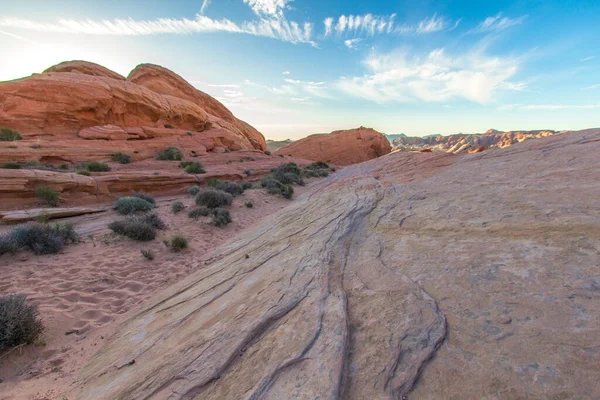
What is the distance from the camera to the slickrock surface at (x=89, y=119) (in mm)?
17297

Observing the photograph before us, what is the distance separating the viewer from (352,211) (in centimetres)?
499

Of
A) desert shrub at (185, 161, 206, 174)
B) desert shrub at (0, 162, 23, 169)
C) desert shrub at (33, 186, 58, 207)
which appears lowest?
desert shrub at (33, 186, 58, 207)

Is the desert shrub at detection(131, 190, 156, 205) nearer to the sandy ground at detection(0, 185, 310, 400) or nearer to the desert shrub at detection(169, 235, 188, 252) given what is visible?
the sandy ground at detection(0, 185, 310, 400)

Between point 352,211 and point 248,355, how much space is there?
10.9 ft

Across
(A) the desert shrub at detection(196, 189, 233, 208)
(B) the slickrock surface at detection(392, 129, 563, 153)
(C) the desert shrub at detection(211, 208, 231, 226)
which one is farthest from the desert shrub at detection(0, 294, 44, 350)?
(B) the slickrock surface at detection(392, 129, 563, 153)

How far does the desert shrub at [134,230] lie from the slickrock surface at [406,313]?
3716 millimetres

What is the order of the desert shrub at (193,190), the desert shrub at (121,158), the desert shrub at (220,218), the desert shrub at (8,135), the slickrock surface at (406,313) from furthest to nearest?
1. the desert shrub at (121,158)
2. the desert shrub at (8,135)
3. the desert shrub at (193,190)
4. the desert shrub at (220,218)
5. the slickrock surface at (406,313)

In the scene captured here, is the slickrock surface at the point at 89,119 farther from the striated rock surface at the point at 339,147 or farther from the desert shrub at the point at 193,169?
the striated rock surface at the point at 339,147

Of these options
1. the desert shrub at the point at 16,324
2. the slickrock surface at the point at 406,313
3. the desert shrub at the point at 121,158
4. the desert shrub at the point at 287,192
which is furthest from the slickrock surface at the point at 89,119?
the slickrock surface at the point at 406,313

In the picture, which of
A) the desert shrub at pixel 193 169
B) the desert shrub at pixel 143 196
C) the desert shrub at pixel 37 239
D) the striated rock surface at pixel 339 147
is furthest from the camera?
the striated rock surface at pixel 339 147

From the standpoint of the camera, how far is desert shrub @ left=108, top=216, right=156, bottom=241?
7.49 metres

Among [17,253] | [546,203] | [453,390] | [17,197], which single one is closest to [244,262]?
[453,390]

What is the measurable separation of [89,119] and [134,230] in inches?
802

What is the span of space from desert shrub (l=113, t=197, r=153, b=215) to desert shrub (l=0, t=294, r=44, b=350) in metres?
6.59
